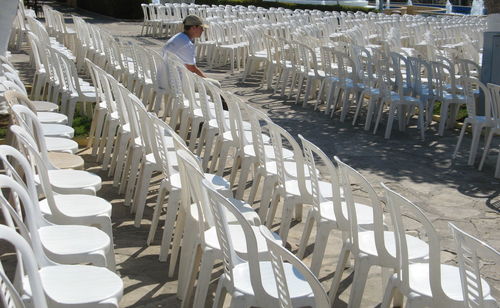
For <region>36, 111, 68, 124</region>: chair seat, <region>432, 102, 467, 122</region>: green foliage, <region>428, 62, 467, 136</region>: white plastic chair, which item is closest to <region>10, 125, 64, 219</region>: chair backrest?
<region>36, 111, 68, 124</region>: chair seat

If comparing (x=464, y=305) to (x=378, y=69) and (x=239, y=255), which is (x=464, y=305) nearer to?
(x=239, y=255)

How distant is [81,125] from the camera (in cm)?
962

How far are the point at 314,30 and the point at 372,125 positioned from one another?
650cm

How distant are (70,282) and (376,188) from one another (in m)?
4.76

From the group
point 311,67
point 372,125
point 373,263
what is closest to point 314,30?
point 311,67

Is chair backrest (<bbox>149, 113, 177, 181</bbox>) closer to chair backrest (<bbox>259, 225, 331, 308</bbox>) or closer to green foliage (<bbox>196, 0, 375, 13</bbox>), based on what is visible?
chair backrest (<bbox>259, 225, 331, 308</bbox>)

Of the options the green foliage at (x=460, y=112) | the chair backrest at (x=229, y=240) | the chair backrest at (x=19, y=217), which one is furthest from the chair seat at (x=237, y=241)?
the green foliage at (x=460, y=112)

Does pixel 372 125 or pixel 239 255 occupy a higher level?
pixel 239 255

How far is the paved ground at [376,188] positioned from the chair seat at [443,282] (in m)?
0.83

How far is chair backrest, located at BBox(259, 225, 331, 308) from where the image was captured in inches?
128

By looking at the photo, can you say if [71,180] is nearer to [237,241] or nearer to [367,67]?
[237,241]

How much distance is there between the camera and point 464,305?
3.66 meters

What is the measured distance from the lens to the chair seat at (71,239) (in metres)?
4.05

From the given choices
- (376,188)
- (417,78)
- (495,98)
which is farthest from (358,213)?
(417,78)
